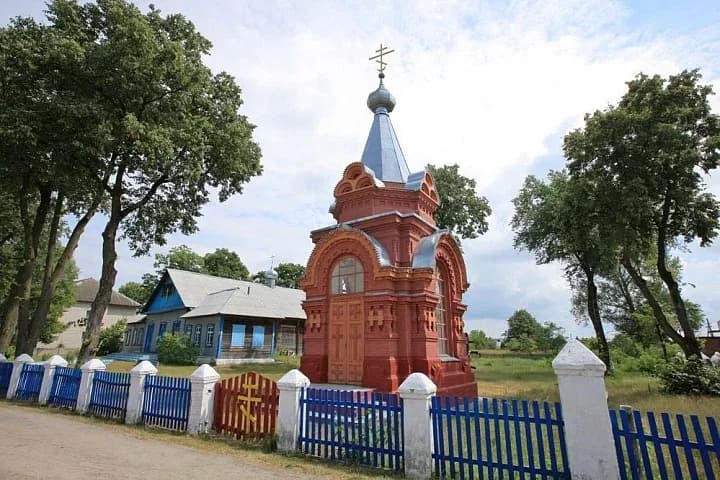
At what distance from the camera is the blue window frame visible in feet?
87.1

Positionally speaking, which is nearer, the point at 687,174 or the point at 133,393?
the point at 133,393

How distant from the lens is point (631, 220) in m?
14.8

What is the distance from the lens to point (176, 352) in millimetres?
23641

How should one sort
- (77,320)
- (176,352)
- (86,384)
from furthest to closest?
(77,320)
(176,352)
(86,384)

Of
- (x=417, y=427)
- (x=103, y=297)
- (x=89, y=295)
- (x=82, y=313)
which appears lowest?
(x=417, y=427)

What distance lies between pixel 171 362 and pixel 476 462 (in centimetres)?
2322

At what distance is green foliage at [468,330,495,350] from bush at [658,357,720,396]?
4748 centimetres

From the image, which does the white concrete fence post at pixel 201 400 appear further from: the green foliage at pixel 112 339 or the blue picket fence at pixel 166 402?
the green foliage at pixel 112 339

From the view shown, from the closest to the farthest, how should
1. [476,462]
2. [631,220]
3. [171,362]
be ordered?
1. [476,462]
2. [631,220]
3. [171,362]

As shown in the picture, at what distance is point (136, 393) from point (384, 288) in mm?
6245

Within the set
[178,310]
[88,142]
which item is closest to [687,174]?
[88,142]

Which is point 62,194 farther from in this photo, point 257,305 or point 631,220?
point 631,220

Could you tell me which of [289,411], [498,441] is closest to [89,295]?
[289,411]

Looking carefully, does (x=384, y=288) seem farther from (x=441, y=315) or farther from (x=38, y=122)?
(x=38, y=122)
